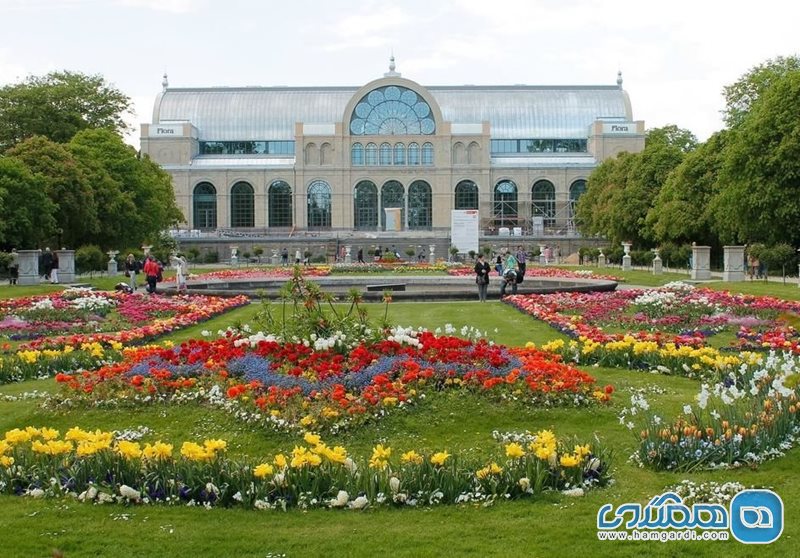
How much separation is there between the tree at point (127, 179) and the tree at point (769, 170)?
32.0 meters

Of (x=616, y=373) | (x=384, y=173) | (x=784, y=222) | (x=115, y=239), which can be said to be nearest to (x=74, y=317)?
(x=616, y=373)

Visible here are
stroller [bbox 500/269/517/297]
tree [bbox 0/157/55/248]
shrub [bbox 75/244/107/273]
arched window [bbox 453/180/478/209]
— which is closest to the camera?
stroller [bbox 500/269/517/297]

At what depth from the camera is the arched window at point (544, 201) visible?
93562mm

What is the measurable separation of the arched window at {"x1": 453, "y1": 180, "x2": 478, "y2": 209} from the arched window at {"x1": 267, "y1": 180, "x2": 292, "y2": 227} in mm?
16305

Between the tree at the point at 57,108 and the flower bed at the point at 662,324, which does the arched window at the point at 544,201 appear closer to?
the tree at the point at 57,108

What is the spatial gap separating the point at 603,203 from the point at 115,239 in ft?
109

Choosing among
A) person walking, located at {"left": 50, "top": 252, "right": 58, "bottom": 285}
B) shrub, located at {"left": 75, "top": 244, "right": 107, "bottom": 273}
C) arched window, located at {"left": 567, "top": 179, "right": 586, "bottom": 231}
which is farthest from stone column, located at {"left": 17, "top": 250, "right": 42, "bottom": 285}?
arched window, located at {"left": 567, "top": 179, "right": 586, "bottom": 231}

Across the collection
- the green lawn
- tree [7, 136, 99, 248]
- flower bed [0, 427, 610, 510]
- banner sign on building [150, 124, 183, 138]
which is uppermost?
banner sign on building [150, 124, 183, 138]

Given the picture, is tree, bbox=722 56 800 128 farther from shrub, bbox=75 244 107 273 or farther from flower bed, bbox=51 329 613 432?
flower bed, bbox=51 329 613 432

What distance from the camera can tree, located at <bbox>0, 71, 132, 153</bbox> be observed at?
6681 cm

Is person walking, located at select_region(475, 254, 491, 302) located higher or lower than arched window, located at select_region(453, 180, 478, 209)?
lower

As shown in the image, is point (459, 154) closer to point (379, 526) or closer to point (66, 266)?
point (66, 266)

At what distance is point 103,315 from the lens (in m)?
22.5

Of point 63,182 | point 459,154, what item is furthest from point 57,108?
point 459,154
